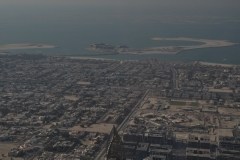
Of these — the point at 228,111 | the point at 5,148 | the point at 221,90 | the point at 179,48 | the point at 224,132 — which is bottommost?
the point at 179,48

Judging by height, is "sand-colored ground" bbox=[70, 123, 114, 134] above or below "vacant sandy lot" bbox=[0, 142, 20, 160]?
below

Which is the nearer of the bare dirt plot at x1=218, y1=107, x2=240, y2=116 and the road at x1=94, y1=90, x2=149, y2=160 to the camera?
the road at x1=94, y1=90, x2=149, y2=160

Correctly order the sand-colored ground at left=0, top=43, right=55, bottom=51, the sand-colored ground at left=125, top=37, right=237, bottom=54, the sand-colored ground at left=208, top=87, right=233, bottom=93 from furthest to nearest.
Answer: the sand-colored ground at left=0, top=43, right=55, bottom=51
the sand-colored ground at left=125, top=37, right=237, bottom=54
the sand-colored ground at left=208, top=87, right=233, bottom=93

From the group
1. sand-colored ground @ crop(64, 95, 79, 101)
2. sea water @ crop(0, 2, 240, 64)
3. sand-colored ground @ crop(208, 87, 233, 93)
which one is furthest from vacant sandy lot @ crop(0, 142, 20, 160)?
sea water @ crop(0, 2, 240, 64)

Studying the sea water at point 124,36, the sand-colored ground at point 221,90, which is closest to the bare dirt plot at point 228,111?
the sand-colored ground at point 221,90

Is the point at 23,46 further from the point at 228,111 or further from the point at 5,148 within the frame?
the point at 5,148

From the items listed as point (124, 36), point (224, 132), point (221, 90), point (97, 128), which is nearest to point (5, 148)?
point (97, 128)

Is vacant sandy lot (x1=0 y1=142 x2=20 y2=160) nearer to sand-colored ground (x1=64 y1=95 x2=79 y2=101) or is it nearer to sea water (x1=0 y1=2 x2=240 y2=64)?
sand-colored ground (x1=64 y1=95 x2=79 y2=101)

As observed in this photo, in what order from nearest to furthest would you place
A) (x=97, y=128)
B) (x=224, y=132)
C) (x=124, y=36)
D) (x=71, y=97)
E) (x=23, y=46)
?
(x=224, y=132), (x=97, y=128), (x=71, y=97), (x=23, y=46), (x=124, y=36)

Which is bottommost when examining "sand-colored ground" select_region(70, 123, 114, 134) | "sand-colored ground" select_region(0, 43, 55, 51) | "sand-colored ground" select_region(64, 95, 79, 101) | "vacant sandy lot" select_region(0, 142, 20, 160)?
"sand-colored ground" select_region(0, 43, 55, 51)

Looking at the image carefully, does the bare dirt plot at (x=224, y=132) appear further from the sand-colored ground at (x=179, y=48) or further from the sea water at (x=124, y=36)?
the sand-colored ground at (x=179, y=48)

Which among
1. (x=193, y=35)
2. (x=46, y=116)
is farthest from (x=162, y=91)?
(x=193, y=35)
